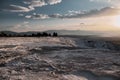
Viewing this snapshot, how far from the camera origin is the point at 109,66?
60.8 ft

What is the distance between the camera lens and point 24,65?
18.2 meters

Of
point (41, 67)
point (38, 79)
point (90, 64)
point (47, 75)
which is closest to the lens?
point (38, 79)

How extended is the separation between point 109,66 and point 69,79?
215 inches

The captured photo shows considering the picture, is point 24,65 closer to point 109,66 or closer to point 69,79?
point 69,79

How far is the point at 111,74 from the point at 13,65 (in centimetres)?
777

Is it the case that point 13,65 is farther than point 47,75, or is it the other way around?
point 13,65

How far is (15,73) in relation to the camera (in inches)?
603

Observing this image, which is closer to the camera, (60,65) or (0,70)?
(0,70)

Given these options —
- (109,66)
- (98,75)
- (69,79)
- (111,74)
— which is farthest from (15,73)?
(109,66)

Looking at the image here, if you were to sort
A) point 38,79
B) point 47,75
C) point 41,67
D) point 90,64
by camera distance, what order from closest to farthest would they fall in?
point 38,79 → point 47,75 → point 41,67 → point 90,64

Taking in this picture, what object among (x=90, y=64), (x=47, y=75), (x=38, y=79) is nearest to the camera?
(x=38, y=79)

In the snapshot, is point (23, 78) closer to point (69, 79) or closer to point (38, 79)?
point (38, 79)

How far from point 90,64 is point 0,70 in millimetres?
7709

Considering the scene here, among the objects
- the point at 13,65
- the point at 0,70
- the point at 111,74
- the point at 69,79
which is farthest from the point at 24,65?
the point at 111,74
